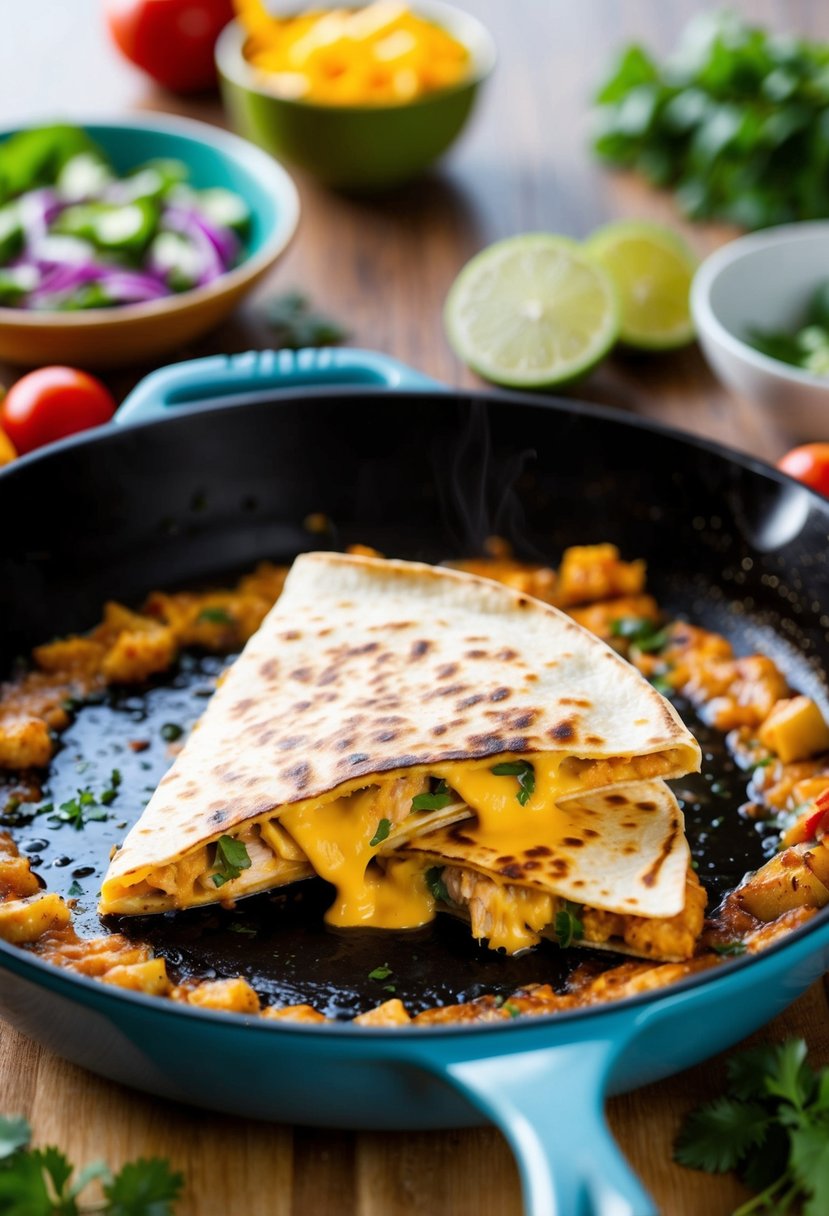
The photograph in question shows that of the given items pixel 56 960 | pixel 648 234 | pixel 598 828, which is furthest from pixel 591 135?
pixel 56 960

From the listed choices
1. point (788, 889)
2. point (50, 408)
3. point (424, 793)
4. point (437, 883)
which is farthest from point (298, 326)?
point (788, 889)

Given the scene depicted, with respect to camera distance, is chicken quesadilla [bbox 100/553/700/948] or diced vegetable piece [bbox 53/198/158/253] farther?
diced vegetable piece [bbox 53/198/158/253]

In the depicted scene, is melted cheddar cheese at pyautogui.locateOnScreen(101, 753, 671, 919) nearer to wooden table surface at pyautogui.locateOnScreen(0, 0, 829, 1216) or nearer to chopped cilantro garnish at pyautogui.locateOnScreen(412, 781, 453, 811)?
chopped cilantro garnish at pyautogui.locateOnScreen(412, 781, 453, 811)

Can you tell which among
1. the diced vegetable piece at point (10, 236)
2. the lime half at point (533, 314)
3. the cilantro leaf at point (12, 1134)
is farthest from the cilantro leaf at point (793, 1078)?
the diced vegetable piece at point (10, 236)

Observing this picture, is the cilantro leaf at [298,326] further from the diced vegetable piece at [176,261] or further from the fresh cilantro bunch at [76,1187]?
the fresh cilantro bunch at [76,1187]

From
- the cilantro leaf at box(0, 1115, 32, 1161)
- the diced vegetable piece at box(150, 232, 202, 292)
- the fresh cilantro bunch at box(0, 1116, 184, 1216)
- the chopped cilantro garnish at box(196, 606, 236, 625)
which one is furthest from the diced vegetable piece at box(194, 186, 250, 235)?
the fresh cilantro bunch at box(0, 1116, 184, 1216)

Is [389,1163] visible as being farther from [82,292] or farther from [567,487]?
[82,292]

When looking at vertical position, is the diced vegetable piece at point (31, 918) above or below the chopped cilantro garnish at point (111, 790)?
above
